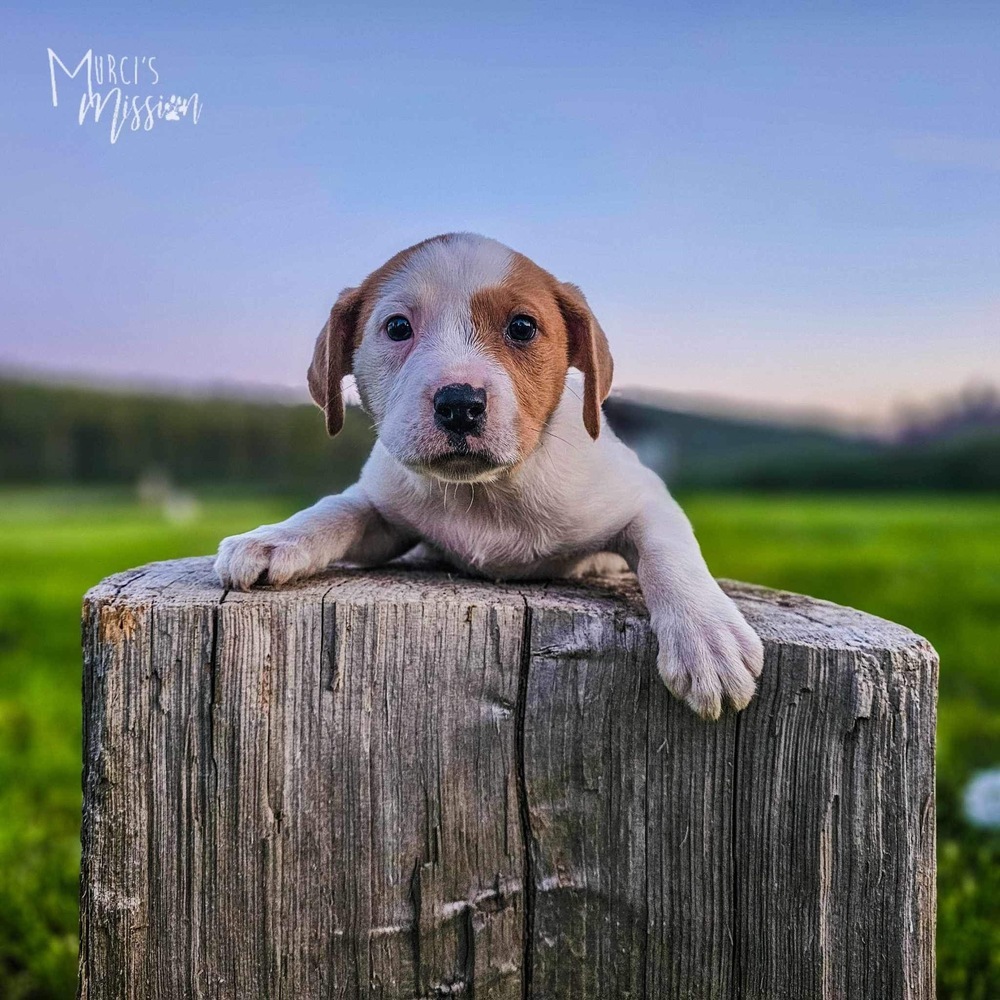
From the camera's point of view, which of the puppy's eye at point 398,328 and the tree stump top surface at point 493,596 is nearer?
the tree stump top surface at point 493,596

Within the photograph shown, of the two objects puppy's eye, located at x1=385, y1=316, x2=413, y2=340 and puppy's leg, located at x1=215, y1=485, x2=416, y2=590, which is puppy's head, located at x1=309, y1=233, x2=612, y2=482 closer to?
puppy's eye, located at x1=385, y1=316, x2=413, y2=340

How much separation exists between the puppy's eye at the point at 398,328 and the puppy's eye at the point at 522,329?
27 centimetres

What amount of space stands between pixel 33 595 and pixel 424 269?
883cm

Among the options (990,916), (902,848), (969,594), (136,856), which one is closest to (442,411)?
(136,856)

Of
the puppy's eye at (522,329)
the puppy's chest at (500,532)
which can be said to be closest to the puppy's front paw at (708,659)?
the puppy's chest at (500,532)

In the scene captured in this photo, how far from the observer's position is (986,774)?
5.45 meters

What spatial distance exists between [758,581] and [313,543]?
8.28m

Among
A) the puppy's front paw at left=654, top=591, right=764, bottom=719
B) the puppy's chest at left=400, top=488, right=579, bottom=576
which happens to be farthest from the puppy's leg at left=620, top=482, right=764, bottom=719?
the puppy's chest at left=400, top=488, right=579, bottom=576

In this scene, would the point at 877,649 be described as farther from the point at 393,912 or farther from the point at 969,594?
the point at 969,594

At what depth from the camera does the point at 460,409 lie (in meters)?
2.28

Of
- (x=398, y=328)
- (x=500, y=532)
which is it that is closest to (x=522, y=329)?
(x=398, y=328)

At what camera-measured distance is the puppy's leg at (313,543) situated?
8.33ft

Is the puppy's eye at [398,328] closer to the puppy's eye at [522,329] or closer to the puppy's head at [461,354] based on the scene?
the puppy's head at [461,354]

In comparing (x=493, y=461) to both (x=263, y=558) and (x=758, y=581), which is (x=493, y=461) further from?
(x=758, y=581)
